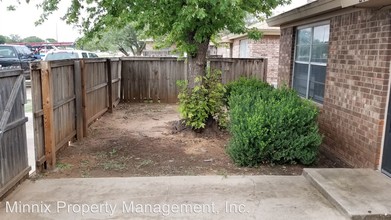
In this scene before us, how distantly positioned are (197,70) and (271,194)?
3933mm

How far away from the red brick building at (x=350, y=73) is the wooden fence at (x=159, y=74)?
4.45m

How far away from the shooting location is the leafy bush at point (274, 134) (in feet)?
17.4

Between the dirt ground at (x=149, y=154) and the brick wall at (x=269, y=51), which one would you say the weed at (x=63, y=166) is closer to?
the dirt ground at (x=149, y=154)

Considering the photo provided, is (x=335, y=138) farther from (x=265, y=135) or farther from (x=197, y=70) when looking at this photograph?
(x=197, y=70)

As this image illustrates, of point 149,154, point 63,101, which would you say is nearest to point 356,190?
point 149,154

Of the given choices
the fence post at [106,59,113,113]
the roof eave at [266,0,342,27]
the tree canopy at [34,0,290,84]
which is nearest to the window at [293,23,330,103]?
the roof eave at [266,0,342,27]

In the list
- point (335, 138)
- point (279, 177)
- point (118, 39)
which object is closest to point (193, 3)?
point (279, 177)

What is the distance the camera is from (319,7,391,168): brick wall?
195 inches

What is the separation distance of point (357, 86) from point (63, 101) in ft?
16.6

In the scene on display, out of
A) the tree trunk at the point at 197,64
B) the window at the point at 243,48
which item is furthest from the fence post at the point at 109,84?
the window at the point at 243,48

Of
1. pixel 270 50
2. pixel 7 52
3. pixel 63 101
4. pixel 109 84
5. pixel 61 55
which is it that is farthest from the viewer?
pixel 7 52

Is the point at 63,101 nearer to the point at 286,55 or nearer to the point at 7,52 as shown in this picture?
the point at 286,55

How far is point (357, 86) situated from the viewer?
5555 millimetres

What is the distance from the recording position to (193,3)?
5.75m
